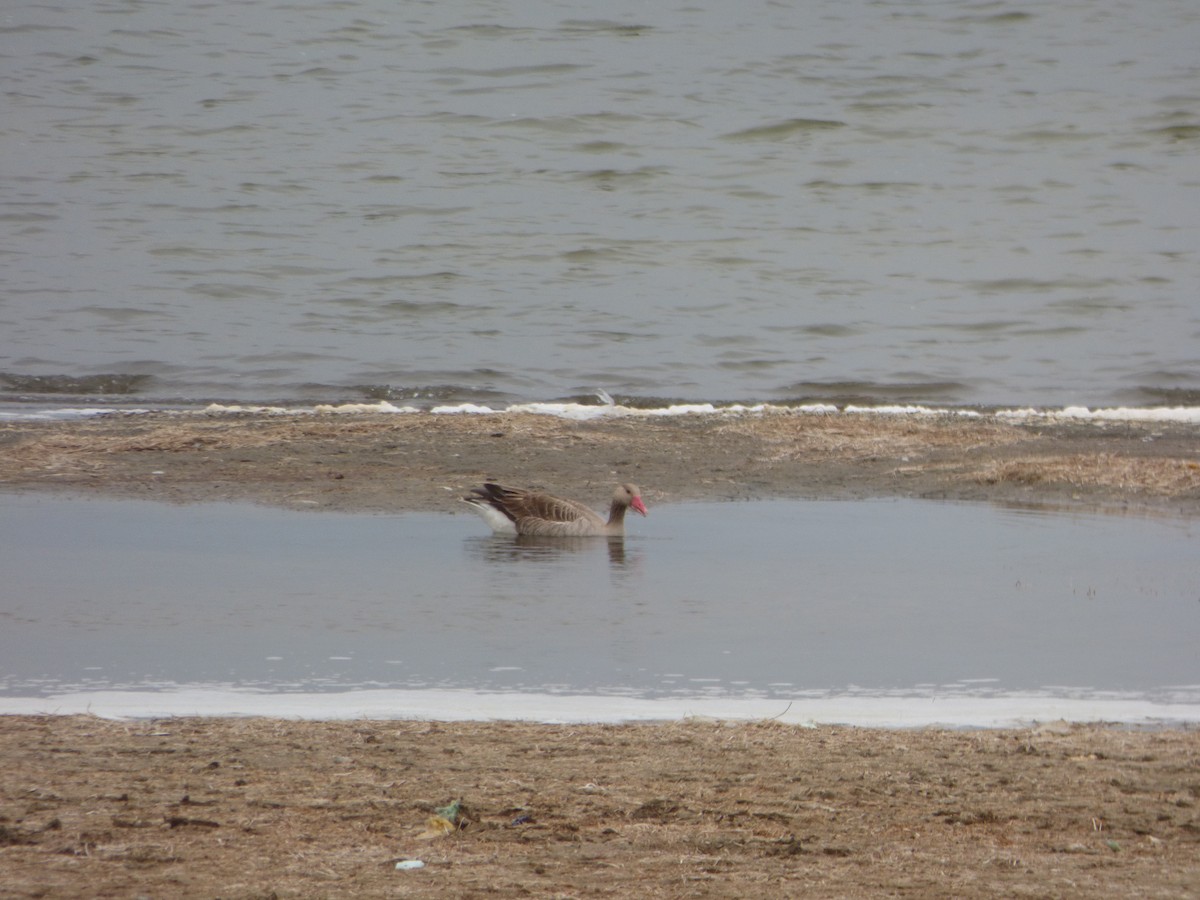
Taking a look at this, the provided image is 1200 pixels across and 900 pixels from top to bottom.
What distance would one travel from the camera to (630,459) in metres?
12.4

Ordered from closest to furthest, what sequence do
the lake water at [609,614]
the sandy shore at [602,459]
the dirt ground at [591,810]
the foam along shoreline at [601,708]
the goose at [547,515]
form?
the dirt ground at [591,810] → the foam along shoreline at [601,708] → the lake water at [609,614] → the goose at [547,515] → the sandy shore at [602,459]

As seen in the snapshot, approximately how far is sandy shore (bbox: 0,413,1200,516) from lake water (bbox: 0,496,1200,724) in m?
0.69

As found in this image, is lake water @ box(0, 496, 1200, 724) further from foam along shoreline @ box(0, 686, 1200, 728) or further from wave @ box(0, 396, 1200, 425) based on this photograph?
wave @ box(0, 396, 1200, 425)

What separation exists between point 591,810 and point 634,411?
10.6 metres

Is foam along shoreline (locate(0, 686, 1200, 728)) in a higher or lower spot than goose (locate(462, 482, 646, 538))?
lower

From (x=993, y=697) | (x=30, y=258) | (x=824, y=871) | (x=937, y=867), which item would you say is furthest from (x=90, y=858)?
(x=30, y=258)

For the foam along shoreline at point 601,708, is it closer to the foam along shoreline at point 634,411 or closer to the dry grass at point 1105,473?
the dry grass at point 1105,473

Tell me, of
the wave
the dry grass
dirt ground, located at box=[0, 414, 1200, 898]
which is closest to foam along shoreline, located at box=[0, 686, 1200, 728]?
dirt ground, located at box=[0, 414, 1200, 898]

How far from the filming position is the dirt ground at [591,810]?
4074mm

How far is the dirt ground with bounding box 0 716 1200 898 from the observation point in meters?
4.07

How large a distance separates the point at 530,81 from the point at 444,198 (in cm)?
930

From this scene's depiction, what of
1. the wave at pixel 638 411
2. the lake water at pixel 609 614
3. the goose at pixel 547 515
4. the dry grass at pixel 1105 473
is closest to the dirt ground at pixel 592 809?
the lake water at pixel 609 614

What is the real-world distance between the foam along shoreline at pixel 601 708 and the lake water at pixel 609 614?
0.02 meters

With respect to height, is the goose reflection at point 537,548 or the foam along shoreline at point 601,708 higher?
the goose reflection at point 537,548
